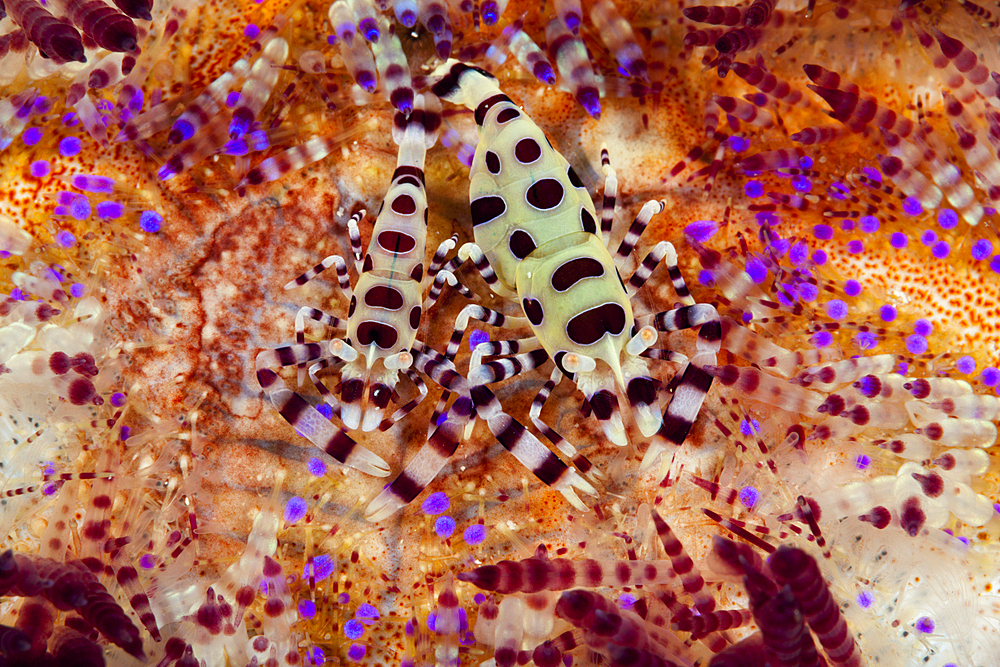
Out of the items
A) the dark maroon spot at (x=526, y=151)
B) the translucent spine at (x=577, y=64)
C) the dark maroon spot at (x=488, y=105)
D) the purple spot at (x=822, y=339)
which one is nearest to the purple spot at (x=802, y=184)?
the purple spot at (x=822, y=339)

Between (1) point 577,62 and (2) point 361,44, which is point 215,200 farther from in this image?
(1) point 577,62

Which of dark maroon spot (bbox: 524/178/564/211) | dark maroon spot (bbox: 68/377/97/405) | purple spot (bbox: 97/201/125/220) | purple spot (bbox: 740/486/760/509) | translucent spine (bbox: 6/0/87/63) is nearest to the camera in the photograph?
translucent spine (bbox: 6/0/87/63)

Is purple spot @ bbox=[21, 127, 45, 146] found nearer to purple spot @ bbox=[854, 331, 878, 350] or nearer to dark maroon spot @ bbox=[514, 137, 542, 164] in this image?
dark maroon spot @ bbox=[514, 137, 542, 164]

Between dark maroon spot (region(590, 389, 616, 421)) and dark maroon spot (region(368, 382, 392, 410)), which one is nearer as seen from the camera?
dark maroon spot (region(590, 389, 616, 421))

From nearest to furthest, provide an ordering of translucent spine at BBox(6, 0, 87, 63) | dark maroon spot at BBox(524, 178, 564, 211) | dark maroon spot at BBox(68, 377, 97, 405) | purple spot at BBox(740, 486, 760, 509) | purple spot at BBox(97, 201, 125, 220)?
translucent spine at BBox(6, 0, 87, 63) < dark maroon spot at BBox(68, 377, 97, 405) < purple spot at BBox(740, 486, 760, 509) < purple spot at BBox(97, 201, 125, 220) < dark maroon spot at BBox(524, 178, 564, 211)

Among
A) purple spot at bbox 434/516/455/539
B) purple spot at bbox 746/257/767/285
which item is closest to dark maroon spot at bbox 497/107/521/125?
purple spot at bbox 746/257/767/285

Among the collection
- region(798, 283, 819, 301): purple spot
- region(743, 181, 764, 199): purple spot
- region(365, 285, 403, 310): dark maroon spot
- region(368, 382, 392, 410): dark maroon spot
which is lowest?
region(368, 382, 392, 410): dark maroon spot

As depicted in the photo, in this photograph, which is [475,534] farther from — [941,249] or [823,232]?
[941,249]

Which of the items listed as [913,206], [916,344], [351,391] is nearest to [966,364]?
[916,344]
